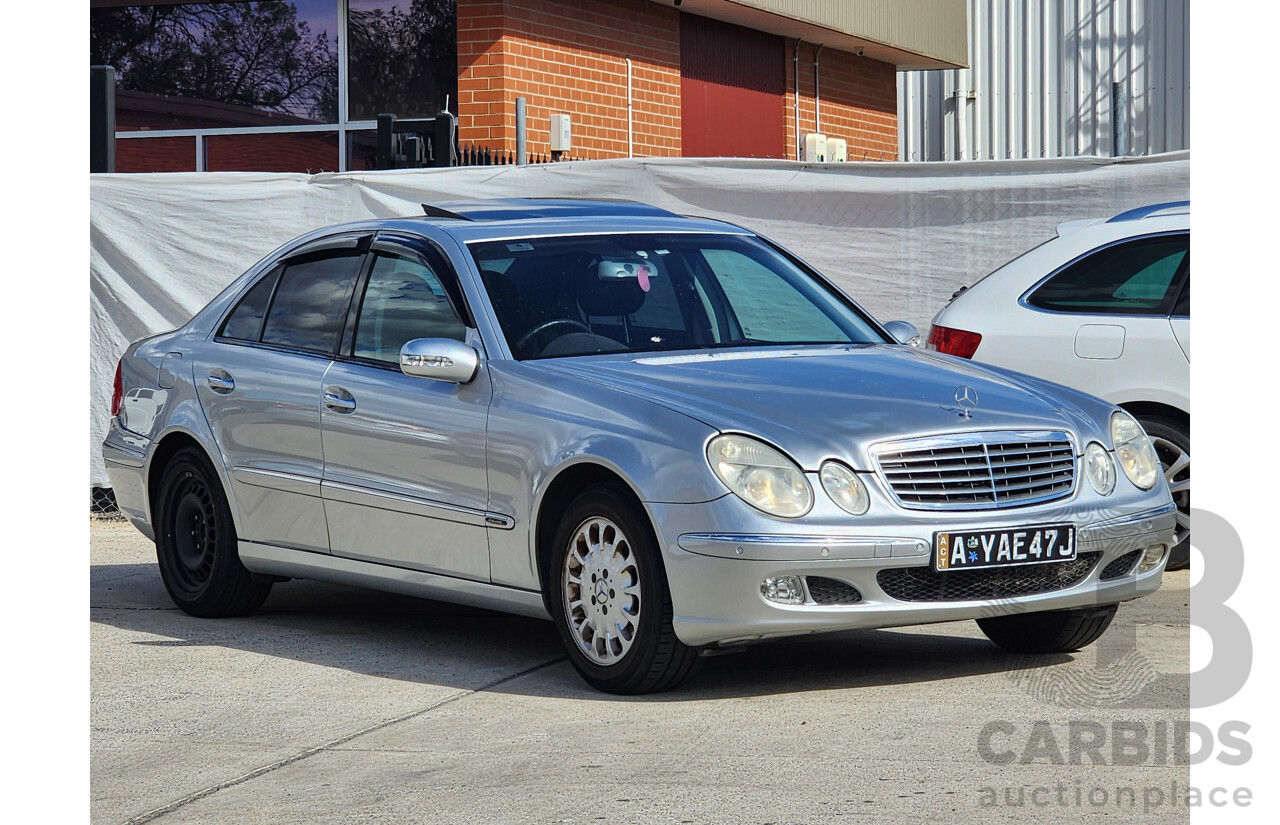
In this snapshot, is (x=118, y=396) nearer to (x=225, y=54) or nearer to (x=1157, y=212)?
(x=1157, y=212)

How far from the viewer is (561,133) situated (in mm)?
15859

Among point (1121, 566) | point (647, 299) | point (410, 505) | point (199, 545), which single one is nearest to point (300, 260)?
point (199, 545)

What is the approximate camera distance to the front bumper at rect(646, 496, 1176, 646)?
582 cm

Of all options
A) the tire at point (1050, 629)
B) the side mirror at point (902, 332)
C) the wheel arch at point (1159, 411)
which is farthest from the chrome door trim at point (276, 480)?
the wheel arch at point (1159, 411)

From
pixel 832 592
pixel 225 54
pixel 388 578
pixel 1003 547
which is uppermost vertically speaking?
pixel 225 54

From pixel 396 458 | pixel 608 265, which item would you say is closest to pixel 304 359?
pixel 396 458

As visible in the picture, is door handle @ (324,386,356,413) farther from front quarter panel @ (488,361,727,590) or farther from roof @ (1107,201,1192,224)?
roof @ (1107,201,1192,224)

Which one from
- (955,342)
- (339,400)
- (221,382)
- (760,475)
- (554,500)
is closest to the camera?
(760,475)

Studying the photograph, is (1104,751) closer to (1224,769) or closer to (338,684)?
(1224,769)

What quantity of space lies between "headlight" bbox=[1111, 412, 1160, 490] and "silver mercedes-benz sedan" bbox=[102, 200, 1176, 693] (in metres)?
0.01

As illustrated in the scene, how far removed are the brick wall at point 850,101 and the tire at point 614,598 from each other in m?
14.9

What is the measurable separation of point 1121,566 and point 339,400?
302cm

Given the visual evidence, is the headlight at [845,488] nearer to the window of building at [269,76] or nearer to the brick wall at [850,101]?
the window of building at [269,76]

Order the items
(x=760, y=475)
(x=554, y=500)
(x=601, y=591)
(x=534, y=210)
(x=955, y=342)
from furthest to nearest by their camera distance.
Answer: (x=955, y=342)
(x=534, y=210)
(x=554, y=500)
(x=601, y=591)
(x=760, y=475)
